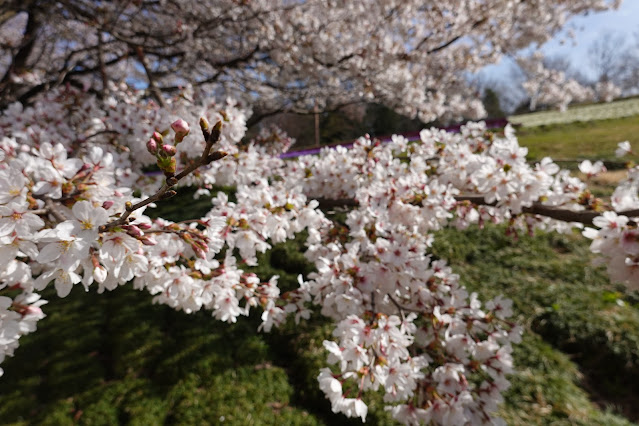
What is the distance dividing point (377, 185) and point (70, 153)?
292 cm

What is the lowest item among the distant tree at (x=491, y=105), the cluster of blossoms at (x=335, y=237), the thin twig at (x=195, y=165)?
the cluster of blossoms at (x=335, y=237)

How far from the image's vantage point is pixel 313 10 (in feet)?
21.3

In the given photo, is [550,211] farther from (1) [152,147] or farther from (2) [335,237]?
(1) [152,147]

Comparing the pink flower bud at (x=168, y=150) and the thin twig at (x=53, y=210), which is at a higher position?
the pink flower bud at (x=168, y=150)

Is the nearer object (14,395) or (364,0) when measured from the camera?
(14,395)

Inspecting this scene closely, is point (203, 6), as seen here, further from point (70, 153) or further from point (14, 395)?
point (14, 395)

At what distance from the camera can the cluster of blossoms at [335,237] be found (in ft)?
3.35

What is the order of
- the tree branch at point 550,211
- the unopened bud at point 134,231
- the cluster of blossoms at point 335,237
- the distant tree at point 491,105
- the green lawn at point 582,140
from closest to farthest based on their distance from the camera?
the unopened bud at point 134,231 < the cluster of blossoms at point 335,237 < the tree branch at point 550,211 < the green lawn at point 582,140 < the distant tree at point 491,105

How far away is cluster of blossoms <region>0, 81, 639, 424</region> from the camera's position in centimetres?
102

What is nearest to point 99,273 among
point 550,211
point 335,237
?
point 335,237

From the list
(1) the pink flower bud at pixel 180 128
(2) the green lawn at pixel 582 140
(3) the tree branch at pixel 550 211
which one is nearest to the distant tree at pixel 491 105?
(2) the green lawn at pixel 582 140

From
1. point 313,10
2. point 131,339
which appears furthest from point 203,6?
point 131,339

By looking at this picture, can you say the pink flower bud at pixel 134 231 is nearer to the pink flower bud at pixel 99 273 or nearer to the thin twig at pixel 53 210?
the pink flower bud at pixel 99 273

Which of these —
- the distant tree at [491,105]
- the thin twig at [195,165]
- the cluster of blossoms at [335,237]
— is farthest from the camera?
the distant tree at [491,105]
